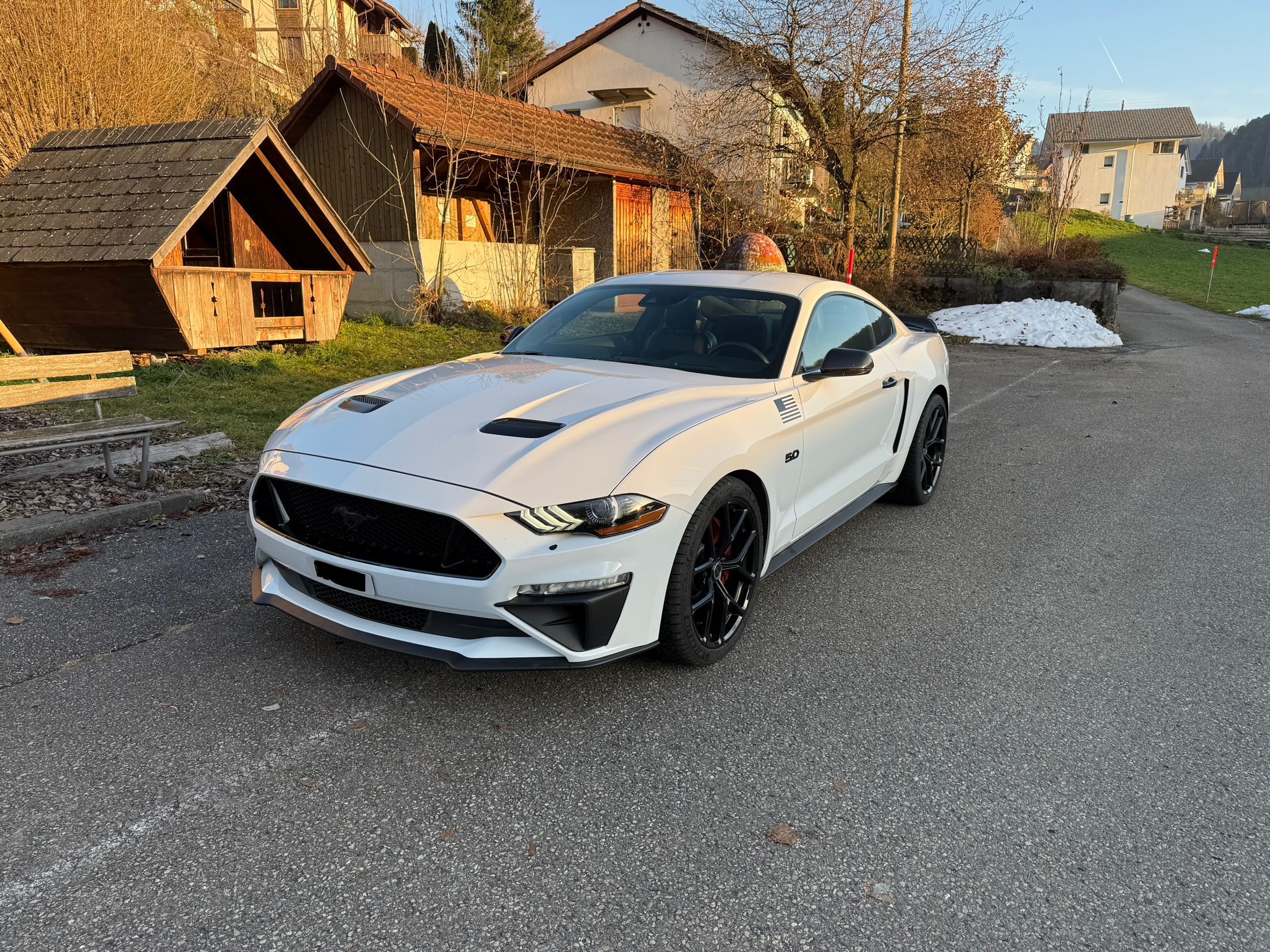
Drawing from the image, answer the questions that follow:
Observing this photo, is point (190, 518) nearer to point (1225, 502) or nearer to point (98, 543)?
point (98, 543)

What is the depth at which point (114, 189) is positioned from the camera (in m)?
10.8

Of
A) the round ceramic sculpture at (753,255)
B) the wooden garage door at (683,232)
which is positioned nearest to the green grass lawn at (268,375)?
the round ceramic sculpture at (753,255)

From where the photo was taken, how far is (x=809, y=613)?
424 centimetres

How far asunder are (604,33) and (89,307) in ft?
79.1

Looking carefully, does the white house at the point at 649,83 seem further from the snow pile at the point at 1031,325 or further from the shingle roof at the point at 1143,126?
the shingle roof at the point at 1143,126

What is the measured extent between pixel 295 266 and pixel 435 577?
11.9 meters

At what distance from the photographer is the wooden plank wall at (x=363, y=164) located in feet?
53.0

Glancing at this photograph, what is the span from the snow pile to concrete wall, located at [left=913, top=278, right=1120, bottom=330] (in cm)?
51

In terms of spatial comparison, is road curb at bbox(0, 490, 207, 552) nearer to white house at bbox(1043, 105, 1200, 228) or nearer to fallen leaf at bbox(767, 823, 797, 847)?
fallen leaf at bbox(767, 823, 797, 847)

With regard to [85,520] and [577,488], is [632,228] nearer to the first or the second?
[85,520]

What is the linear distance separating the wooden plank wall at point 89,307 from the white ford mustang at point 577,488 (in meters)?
7.47

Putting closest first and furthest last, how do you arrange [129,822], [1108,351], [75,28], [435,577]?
[129,822] → [435,577] → [75,28] → [1108,351]

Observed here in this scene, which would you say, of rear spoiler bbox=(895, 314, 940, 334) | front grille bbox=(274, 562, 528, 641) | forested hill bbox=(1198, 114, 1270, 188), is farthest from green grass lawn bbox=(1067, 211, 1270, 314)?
forested hill bbox=(1198, 114, 1270, 188)

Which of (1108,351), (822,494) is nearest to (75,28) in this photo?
(822,494)
